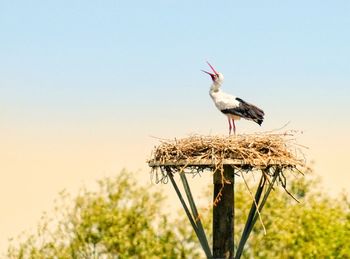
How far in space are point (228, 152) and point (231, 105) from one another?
1.55 m

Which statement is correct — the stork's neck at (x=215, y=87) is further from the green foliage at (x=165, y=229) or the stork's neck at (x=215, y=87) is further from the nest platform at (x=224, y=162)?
the green foliage at (x=165, y=229)

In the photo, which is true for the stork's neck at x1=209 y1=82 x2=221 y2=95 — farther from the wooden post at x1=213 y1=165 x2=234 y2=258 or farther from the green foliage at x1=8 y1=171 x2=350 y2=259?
the green foliage at x1=8 y1=171 x2=350 y2=259

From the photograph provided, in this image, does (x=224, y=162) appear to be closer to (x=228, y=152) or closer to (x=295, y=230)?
(x=228, y=152)

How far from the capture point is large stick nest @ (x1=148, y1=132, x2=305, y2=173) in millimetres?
12289

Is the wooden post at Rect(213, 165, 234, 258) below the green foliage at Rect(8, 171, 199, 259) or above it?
below

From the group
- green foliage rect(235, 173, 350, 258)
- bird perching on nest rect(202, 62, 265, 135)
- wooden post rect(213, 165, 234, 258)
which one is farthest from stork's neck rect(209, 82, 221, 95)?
green foliage rect(235, 173, 350, 258)

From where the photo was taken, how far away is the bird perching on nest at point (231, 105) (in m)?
13.7

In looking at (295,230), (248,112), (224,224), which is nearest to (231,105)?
(248,112)

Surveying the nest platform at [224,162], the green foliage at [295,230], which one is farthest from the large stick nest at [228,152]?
the green foliage at [295,230]

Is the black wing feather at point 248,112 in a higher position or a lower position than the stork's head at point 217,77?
lower

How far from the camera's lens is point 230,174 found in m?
12.8

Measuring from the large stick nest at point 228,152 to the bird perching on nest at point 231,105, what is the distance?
67cm

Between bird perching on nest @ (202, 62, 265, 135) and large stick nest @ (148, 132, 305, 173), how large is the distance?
0.67 m

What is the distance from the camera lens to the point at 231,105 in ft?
44.9
